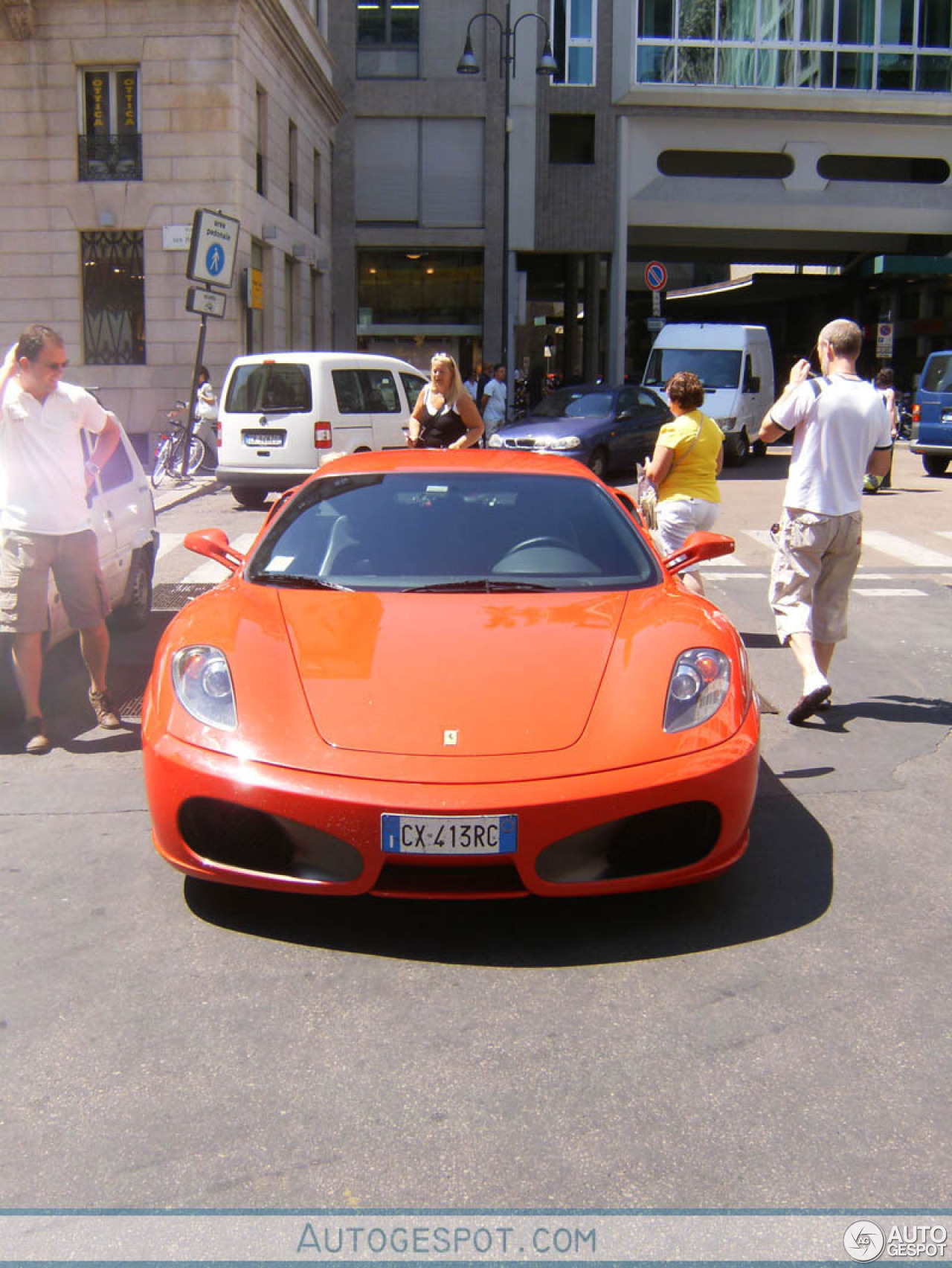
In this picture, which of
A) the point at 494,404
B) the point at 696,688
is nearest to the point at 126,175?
the point at 494,404

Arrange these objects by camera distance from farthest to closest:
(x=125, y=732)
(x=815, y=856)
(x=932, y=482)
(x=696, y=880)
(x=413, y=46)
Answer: (x=413, y=46) < (x=932, y=482) < (x=125, y=732) < (x=815, y=856) < (x=696, y=880)

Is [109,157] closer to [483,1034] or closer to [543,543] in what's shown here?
[543,543]

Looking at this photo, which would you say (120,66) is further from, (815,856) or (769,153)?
(815,856)

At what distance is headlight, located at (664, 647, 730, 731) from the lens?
13.3 ft

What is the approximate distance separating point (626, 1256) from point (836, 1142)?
0.60m

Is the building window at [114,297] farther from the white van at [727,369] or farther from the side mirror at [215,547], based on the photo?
the side mirror at [215,547]

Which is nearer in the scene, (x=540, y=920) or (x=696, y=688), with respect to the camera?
(x=540, y=920)

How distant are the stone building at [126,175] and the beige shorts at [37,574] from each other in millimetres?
19261

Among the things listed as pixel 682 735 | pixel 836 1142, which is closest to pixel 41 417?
pixel 682 735

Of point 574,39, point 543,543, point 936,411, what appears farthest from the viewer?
point 574,39

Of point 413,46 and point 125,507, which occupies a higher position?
point 413,46

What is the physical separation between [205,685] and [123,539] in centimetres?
412

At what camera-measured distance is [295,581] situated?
4934 mm

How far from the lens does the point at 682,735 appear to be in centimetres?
396
